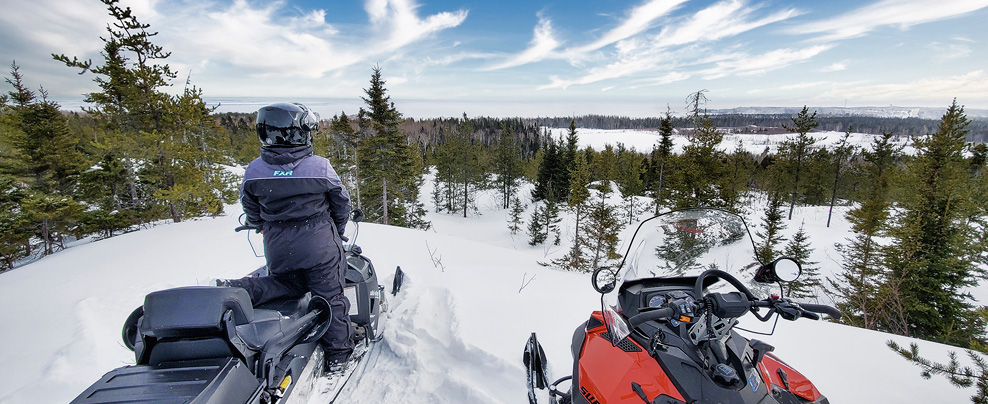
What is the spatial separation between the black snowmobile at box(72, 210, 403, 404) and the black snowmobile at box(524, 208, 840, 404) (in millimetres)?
1919

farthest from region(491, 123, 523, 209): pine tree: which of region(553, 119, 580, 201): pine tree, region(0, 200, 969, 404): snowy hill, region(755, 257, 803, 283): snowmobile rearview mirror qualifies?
region(755, 257, 803, 283): snowmobile rearview mirror

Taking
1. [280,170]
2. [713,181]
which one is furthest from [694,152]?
[280,170]

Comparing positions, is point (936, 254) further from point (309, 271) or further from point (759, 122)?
point (759, 122)

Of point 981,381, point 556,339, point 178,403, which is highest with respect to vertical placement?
point 178,403

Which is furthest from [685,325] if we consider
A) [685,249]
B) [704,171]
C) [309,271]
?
[704,171]

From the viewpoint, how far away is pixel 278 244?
298cm

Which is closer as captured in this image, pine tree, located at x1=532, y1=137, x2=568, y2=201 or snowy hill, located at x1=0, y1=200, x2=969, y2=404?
snowy hill, located at x1=0, y1=200, x2=969, y2=404

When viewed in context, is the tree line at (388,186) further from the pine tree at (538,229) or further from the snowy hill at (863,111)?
the snowy hill at (863,111)

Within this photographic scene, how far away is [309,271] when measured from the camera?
3.09 meters

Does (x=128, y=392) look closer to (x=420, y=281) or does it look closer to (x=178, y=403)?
(x=178, y=403)

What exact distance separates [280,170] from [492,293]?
3095 millimetres

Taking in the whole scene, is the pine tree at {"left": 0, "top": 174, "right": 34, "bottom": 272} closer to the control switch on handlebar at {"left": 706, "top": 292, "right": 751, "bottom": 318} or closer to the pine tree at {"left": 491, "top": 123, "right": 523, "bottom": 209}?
the control switch on handlebar at {"left": 706, "top": 292, "right": 751, "bottom": 318}

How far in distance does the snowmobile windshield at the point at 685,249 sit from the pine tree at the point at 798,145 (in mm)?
29455

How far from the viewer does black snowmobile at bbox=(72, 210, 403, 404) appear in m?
1.59
